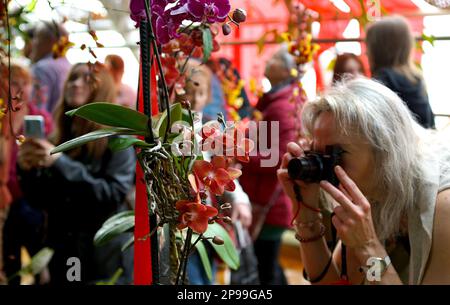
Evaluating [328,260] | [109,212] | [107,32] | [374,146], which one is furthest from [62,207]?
[374,146]

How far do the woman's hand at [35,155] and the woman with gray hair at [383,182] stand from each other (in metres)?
0.97

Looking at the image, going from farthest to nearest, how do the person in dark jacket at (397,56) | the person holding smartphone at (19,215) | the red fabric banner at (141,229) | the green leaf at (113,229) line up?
the person holding smartphone at (19,215), the person in dark jacket at (397,56), the green leaf at (113,229), the red fabric banner at (141,229)

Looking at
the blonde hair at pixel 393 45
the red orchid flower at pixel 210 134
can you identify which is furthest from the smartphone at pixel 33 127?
the red orchid flower at pixel 210 134

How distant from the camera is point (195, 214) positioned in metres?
0.77

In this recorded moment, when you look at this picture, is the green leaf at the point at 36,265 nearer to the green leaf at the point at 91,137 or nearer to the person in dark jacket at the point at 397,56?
the green leaf at the point at 91,137

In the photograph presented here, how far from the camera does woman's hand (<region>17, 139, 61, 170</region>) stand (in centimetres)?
191

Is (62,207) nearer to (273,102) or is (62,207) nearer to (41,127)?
(41,127)

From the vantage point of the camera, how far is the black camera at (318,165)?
1.10 meters

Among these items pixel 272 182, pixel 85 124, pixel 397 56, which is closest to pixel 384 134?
pixel 397 56

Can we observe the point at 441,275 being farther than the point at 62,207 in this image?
No

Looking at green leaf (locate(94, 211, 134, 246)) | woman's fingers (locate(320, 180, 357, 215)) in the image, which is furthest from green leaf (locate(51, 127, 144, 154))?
woman's fingers (locate(320, 180, 357, 215))

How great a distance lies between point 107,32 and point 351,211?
938 millimetres

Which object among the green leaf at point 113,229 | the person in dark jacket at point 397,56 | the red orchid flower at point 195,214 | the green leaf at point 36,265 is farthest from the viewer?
the person in dark jacket at point 397,56

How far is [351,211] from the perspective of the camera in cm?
104
